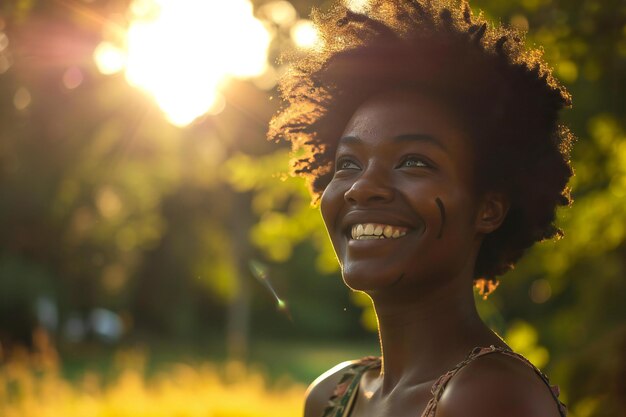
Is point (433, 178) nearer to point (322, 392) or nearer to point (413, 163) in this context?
point (413, 163)

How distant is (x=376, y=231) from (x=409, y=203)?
4.9 inches

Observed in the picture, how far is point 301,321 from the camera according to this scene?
4088 cm

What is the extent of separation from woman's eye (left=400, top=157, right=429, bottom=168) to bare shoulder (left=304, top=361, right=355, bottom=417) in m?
0.89

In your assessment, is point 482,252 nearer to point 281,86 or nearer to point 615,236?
point 281,86

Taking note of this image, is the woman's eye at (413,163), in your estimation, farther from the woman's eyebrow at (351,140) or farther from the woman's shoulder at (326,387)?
the woman's shoulder at (326,387)

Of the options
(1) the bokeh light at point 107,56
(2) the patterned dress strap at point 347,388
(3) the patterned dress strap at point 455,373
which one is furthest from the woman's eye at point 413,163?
(1) the bokeh light at point 107,56

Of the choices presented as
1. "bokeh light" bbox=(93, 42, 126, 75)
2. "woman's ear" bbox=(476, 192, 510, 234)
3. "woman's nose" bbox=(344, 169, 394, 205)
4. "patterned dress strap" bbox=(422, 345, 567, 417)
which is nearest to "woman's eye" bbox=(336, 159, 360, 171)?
"woman's nose" bbox=(344, 169, 394, 205)

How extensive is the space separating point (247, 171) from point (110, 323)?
28965 mm

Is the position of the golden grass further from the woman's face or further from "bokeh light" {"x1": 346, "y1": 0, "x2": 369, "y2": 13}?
the woman's face

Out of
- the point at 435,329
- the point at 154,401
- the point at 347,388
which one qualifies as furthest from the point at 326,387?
the point at 154,401

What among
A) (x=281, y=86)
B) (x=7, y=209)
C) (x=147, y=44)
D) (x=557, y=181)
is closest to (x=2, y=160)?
(x=147, y=44)

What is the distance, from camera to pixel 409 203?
2641 millimetres

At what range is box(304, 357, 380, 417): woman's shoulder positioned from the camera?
325 centimetres

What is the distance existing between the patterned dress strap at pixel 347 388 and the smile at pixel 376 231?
25.2 inches
